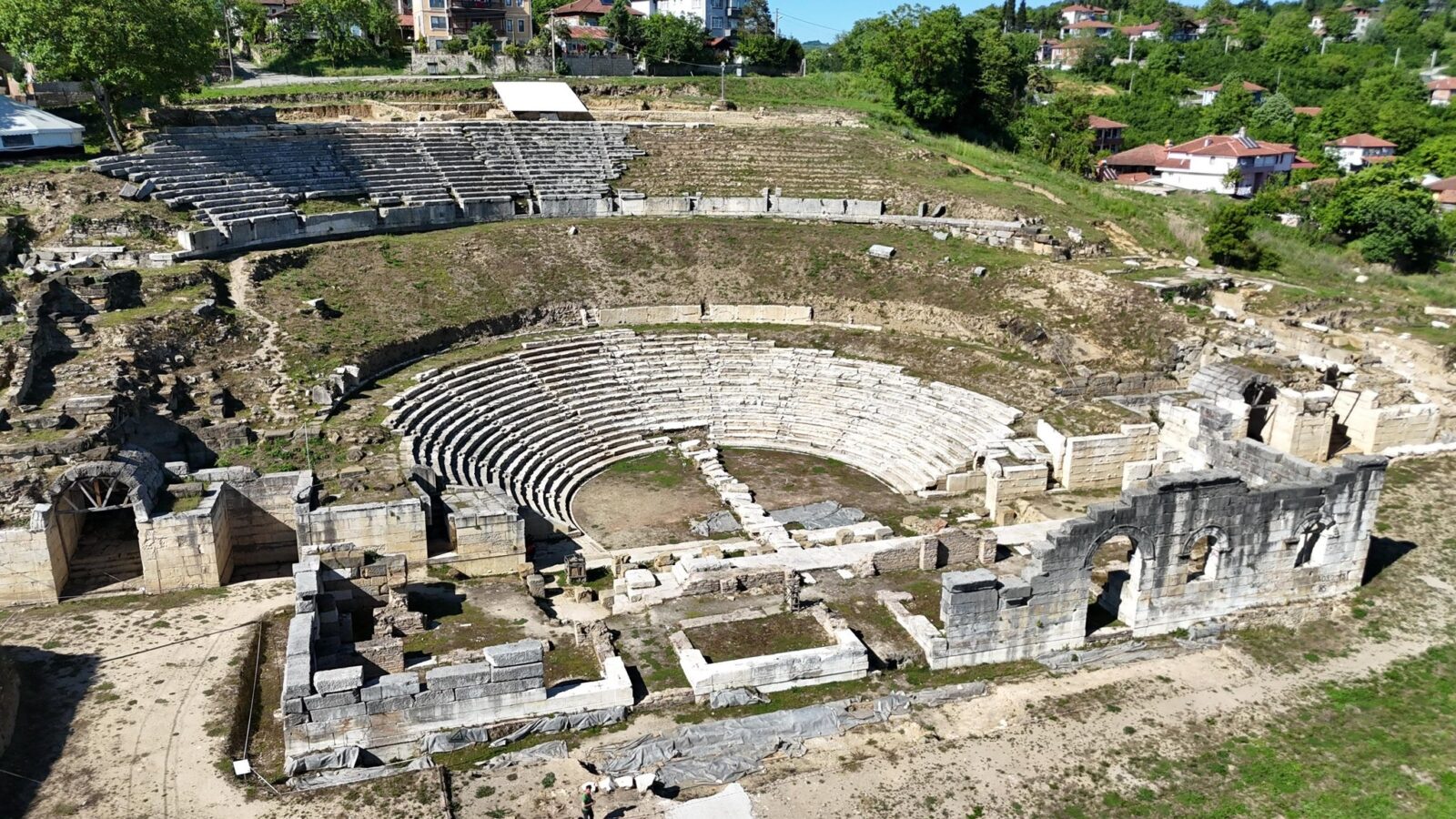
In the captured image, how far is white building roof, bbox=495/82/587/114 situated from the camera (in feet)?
173

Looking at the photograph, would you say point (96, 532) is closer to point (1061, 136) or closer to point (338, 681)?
point (338, 681)

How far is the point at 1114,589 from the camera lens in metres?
21.1

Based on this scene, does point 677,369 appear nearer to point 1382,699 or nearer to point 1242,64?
point 1382,699

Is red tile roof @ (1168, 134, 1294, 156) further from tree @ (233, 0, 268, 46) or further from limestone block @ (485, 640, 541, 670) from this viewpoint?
tree @ (233, 0, 268, 46)

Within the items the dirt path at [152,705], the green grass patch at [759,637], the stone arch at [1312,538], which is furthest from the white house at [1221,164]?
the dirt path at [152,705]

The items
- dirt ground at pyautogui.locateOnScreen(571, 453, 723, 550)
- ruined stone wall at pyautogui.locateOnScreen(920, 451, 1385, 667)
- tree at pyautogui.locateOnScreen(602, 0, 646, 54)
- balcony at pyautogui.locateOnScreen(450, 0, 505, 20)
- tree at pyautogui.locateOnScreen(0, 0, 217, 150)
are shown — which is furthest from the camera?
balcony at pyautogui.locateOnScreen(450, 0, 505, 20)

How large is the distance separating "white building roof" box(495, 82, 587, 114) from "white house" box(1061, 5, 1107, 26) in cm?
10186

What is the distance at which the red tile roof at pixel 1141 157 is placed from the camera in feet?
228

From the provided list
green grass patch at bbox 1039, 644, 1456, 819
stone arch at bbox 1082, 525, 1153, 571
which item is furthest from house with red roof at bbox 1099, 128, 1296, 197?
green grass patch at bbox 1039, 644, 1456, 819

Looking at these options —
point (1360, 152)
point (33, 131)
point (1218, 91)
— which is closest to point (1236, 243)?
point (1360, 152)

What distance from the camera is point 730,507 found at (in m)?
26.7

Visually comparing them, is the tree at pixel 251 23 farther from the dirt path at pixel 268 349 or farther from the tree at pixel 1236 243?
the tree at pixel 1236 243

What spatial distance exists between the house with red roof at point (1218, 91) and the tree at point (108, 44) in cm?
7945

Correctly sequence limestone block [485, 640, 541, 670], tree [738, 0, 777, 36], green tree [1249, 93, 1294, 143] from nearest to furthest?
1. limestone block [485, 640, 541, 670]
2. green tree [1249, 93, 1294, 143]
3. tree [738, 0, 777, 36]
